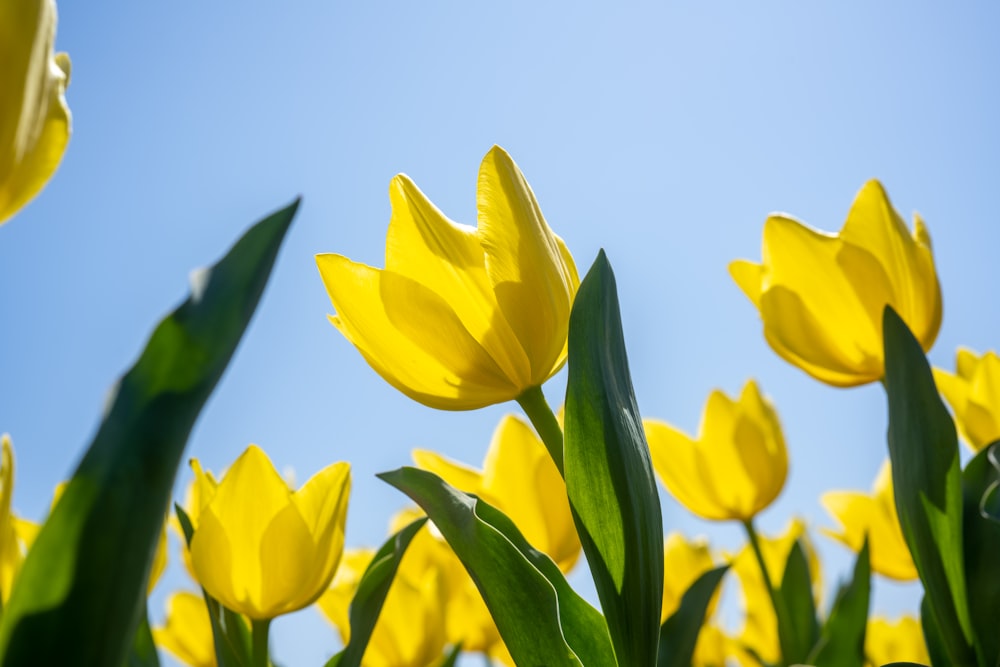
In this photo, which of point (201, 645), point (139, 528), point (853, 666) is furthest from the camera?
point (201, 645)

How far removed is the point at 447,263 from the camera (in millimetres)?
705

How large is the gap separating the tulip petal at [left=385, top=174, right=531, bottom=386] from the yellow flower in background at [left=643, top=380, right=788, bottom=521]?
0.67 metres

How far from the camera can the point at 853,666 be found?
3.30ft

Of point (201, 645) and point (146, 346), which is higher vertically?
point (146, 346)

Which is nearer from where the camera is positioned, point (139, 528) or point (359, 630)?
point (139, 528)

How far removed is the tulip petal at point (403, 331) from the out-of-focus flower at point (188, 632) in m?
0.80

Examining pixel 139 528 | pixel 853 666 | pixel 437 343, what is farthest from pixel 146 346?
pixel 853 666

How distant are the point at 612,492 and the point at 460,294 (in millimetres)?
195

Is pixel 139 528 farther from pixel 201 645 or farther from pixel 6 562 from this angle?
pixel 201 645

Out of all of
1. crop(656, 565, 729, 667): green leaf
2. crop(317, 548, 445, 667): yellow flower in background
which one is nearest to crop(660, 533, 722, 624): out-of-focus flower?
crop(317, 548, 445, 667): yellow flower in background

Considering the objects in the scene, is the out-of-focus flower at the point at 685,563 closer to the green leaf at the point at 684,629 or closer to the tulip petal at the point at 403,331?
the green leaf at the point at 684,629

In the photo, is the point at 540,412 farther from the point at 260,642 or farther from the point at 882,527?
the point at 882,527

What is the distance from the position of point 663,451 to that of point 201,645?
2.46 ft

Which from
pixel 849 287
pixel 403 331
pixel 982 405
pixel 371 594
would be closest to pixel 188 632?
pixel 371 594
